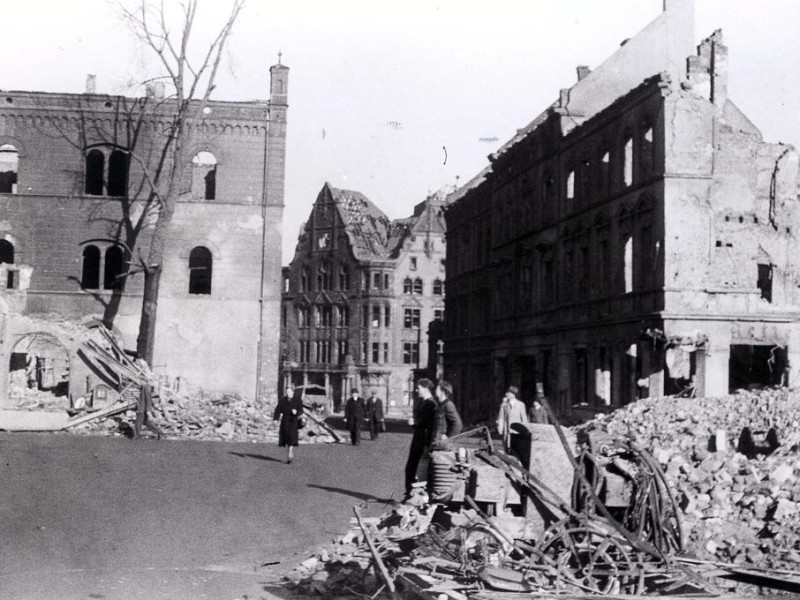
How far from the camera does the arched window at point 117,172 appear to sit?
126ft

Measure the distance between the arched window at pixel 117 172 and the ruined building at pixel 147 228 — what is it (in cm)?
4

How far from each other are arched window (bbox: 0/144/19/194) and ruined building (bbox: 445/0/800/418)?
63.8 ft

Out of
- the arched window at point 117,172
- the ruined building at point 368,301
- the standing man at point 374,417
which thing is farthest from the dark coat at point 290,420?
the ruined building at point 368,301

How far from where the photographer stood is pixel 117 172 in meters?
38.6

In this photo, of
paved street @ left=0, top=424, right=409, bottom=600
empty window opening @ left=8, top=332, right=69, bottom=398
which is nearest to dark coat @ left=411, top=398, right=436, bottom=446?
paved street @ left=0, top=424, right=409, bottom=600

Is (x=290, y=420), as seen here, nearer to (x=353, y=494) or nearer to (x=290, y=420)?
(x=290, y=420)

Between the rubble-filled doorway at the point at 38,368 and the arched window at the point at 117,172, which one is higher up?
the arched window at the point at 117,172

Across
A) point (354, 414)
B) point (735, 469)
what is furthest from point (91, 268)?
point (735, 469)

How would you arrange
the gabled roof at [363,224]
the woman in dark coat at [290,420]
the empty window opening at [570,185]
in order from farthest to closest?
the gabled roof at [363,224] < the empty window opening at [570,185] < the woman in dark coat at [290,420]

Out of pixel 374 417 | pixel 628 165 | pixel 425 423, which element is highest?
pixel 628 165

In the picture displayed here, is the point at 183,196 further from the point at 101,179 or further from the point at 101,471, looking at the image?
the point at 101,471

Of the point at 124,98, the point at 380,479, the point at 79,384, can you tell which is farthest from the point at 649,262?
the point at 124,98

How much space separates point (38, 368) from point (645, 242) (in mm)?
27468

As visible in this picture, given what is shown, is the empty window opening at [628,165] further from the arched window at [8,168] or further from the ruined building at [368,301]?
the ruined building at [368,301]
